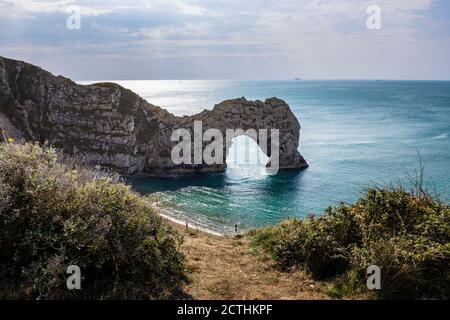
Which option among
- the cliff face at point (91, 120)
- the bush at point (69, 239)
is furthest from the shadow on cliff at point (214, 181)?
the bush at point (69, 239)

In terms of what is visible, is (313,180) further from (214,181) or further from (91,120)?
(91,120)

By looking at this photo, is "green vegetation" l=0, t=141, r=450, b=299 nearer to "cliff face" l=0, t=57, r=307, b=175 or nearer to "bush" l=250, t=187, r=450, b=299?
"bush" l=250, t=187, r=450, b=299

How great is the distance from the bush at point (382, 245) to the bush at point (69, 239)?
13.2 ft

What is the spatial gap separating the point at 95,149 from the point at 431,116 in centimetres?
12365

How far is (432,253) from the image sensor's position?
9.55 m

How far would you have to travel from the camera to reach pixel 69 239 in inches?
356

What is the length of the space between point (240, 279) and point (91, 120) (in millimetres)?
61167

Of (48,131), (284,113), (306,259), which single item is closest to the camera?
(306,259)

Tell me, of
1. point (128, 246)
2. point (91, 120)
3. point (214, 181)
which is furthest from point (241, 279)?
point (91, 120)

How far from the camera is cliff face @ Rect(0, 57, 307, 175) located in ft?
209

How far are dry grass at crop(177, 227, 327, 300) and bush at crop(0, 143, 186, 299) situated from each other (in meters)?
0.77

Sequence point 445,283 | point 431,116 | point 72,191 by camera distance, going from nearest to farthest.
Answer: point 445,283 → point 72,191 → point 431,116

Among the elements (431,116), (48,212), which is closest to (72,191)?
(48,212)
